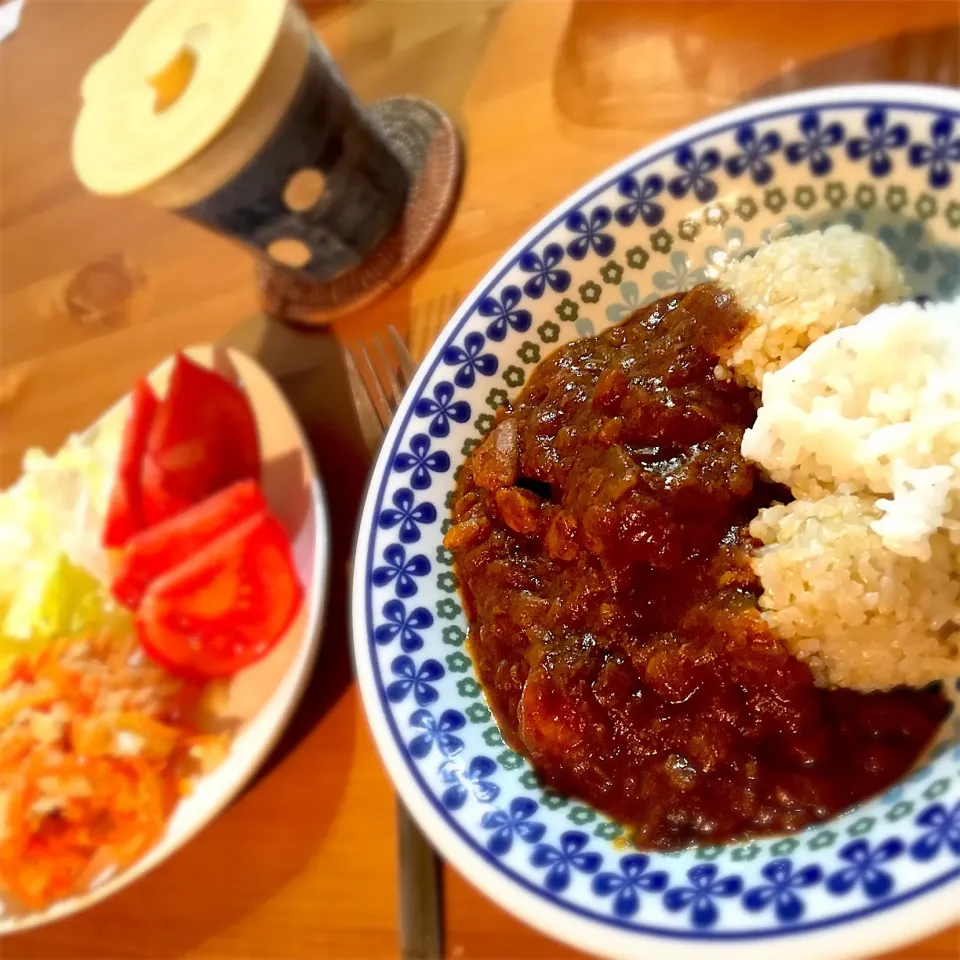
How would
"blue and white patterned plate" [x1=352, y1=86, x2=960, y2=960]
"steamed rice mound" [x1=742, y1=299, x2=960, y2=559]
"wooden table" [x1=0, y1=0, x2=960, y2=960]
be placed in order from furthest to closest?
"wooden table" [x1=0, y1=0, x2=960, y2=960] < "steamed rice mound" [x1=742, y1=299, x2=960, y2=559] < "blue and white patterned plate" [x1=352, y1=86, x2=960, y2=960]

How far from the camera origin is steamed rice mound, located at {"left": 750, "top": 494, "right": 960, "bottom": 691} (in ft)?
3.46

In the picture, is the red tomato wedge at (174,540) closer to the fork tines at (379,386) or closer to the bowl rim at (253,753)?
the bowl rim at (253,753)

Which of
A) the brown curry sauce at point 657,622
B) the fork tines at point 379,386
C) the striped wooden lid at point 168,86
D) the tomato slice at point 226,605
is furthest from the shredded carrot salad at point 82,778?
the striped wooden lid at point 168,86

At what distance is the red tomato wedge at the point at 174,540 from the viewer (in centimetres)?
213

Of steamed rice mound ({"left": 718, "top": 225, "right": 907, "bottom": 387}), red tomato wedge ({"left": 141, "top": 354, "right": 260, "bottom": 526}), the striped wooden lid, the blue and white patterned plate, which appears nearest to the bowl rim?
red tomato wedge ({"left": 141, "top": 354, "right": 260, "bottom": 526})

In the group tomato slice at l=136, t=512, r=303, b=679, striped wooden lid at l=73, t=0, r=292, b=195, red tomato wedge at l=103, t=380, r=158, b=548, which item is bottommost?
tomato slice at l=136, t=512, r=303, b=679

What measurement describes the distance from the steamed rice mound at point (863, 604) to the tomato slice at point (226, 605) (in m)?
1.27

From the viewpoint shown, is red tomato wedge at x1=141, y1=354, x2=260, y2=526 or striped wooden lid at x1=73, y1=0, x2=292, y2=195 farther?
red tomato wedge at x1=141, y1=354, x2=260, y2=526

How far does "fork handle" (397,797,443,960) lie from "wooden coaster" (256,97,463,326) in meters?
1.34

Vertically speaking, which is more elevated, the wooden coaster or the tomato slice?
the wooden coaster

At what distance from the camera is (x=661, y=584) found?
3.92 feet

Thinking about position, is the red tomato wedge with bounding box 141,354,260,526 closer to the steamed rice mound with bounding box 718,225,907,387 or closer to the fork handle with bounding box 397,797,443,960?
the fork handle with bounding box 397,797,443,960

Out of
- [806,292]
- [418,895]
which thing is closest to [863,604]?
[806,292]

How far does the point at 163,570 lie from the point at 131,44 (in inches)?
52.4
